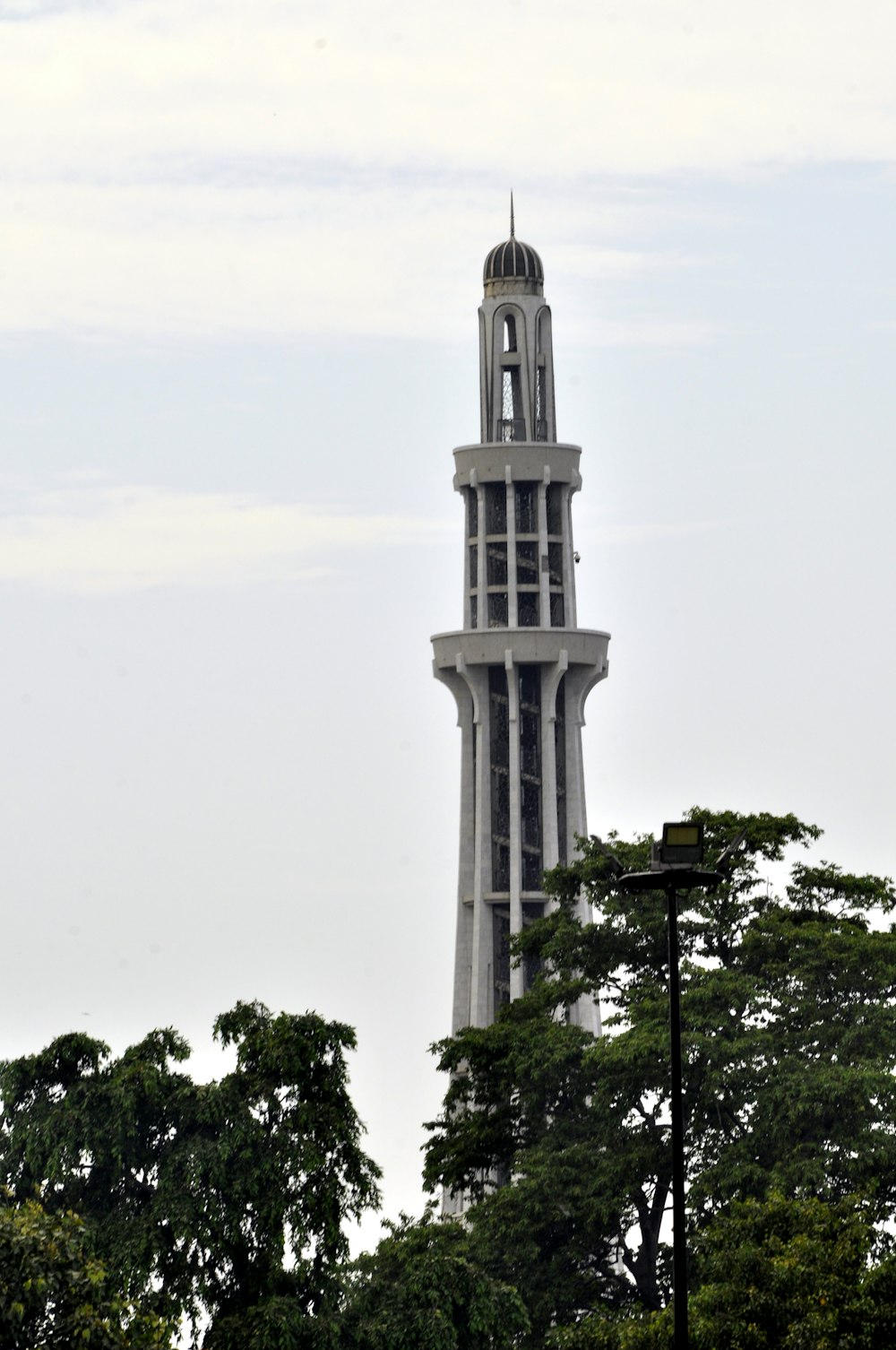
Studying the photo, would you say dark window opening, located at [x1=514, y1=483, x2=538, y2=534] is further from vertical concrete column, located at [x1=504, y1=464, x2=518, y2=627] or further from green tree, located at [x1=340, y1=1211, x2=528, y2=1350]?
green tree, located at [x1=340, y1=1211, x2=528, y2=1350]

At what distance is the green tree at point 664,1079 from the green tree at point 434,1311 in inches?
224

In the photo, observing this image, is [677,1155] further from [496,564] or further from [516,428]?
[516,428]

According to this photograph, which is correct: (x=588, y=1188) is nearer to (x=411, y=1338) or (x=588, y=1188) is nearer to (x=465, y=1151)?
(x=465, y=1151)

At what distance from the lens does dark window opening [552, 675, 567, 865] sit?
321 ft

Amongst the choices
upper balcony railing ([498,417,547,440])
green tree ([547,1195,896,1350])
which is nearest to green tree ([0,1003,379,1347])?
green tree ([547,1195,896,1350])

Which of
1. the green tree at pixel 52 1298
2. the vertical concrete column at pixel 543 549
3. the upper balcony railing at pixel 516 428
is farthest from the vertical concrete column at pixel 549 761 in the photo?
the green tree at pixel 52 1298

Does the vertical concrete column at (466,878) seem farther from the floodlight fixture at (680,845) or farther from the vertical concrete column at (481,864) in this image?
the floodlight fixture at (680,845)

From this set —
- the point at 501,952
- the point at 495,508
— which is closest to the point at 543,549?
the point at 495,508

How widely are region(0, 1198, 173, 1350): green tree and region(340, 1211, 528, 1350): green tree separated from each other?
36.3 ft

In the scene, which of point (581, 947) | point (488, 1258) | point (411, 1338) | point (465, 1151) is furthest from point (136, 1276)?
point (581, 947)

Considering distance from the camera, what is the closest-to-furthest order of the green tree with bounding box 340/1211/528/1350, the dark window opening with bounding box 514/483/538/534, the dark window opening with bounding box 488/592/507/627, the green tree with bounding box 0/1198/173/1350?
1. the green tree with bounding box 0/1198/173/1350
2. the green tree with bounding box 340/1211/528/1350
3. the dark window opening with bounding box 488/592/507/627
4. the dark window opening with bounding box 514/483/538/534

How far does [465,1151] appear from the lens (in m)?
62.5

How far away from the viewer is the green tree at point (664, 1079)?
57500 mm

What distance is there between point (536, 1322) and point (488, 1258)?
1626 millimetres
